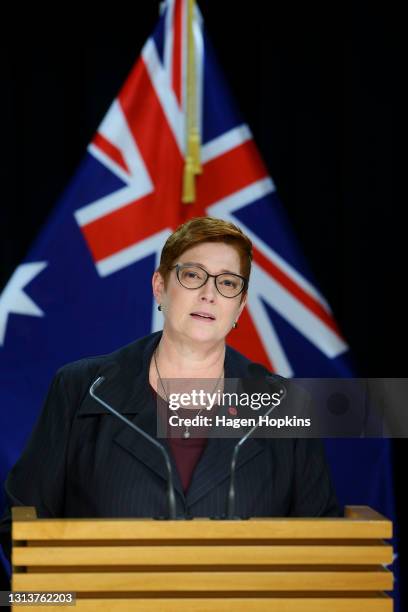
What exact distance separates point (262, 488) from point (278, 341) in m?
1.18

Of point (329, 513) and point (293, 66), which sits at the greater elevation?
point (293, 66)

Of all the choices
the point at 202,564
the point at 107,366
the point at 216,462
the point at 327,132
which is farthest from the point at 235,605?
the point at 327,132

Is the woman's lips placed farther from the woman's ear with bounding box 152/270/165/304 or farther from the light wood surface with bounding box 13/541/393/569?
the light wood surface with bounding box 13/541/393/569

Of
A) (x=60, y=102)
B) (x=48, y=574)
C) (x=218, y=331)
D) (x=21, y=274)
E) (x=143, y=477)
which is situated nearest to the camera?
(x=48, y=574)

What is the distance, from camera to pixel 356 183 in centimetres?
319

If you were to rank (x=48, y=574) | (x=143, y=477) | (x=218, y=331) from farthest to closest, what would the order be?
(x=218, y=331) < (x=143, y=477) < (x=48, y=574)

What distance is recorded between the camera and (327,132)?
3197 millimetres

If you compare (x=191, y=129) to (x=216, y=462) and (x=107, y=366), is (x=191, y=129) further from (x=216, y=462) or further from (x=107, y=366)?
(x=216, y=462)

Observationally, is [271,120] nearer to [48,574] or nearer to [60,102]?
[60,102]

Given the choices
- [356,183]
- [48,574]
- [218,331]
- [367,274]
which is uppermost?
[356,183]

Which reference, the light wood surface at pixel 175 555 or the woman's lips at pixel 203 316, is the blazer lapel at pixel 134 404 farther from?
the light wood surface at pixel 175 555

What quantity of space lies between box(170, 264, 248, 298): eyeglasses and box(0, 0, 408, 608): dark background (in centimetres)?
144

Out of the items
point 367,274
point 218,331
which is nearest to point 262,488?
point 218,331

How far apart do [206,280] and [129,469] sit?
1.27 ft
